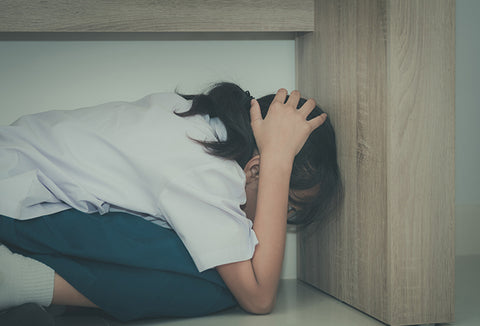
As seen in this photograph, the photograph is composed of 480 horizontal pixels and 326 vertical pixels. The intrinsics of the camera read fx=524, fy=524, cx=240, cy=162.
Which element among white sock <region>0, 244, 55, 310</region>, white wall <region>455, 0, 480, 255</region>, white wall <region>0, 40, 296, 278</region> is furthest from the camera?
white wall <region>455, 0, 480, 255</region>

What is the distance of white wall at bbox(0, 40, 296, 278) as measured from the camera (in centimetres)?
119

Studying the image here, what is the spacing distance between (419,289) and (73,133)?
632 mm

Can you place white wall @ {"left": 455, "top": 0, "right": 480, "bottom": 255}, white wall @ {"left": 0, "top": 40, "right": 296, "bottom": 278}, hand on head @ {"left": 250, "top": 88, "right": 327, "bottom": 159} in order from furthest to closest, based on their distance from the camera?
white wall @ {"left": 455, "top": 0, "right": 480, "bottom": 255} → white wall @ {"left": 0, "top": 40, "right": 296, "bottom": 278} → hand on head @ {"left": 250, "top": 88, "right": 327, "bottom": 159}

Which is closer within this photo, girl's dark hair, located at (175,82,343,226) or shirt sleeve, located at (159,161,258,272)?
shirt sleeve, located at (159,161,258,272)

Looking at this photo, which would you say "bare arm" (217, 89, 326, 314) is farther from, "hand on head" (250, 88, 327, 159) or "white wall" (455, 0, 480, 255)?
"white wall" (455, 0, 480, 255)

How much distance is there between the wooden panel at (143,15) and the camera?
1047mm

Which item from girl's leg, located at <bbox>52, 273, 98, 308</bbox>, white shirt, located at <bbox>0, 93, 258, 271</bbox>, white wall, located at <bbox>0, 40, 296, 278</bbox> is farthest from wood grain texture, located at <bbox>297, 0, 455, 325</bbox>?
girl's leg, located at <bbox>52, 273, 98, 308</bbox>

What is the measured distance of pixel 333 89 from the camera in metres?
1.06

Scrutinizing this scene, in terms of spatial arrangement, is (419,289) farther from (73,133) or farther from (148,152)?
(73,133)

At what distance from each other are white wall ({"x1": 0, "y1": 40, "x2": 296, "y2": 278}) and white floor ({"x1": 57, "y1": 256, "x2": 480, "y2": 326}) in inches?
9.3

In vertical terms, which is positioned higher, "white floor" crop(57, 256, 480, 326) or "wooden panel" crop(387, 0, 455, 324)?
"wooden panel" crop(387, 0, 455, 324)

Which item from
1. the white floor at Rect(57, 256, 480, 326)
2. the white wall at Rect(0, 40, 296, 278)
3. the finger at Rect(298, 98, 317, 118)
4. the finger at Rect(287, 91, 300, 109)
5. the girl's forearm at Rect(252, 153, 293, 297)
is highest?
the white wall at Rect(0, 40, 296, 278)

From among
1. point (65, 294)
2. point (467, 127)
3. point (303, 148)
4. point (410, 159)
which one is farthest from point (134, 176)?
point (467, 127)

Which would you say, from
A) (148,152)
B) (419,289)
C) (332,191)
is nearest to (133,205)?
(148,152)
